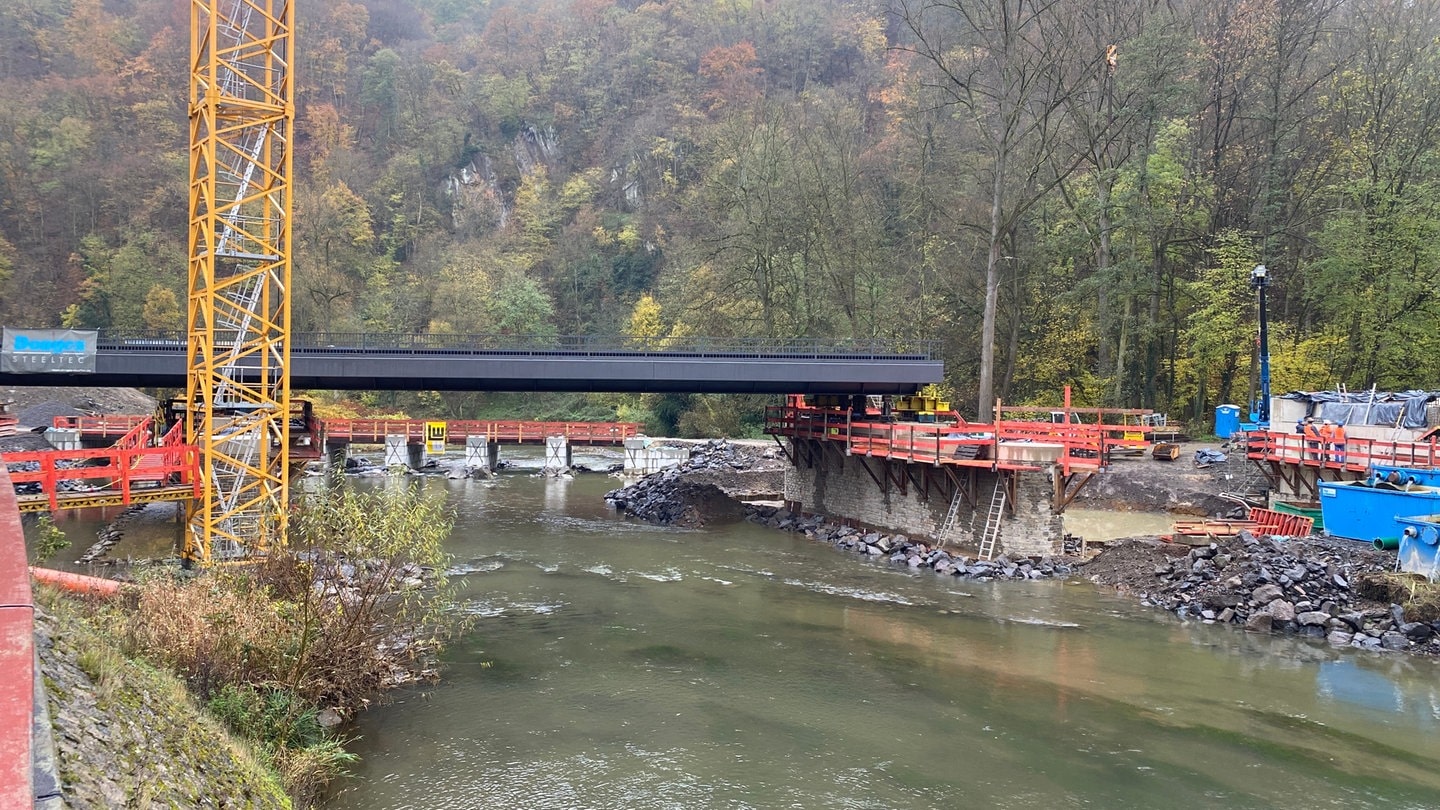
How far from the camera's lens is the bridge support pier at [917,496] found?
2230 centimetres

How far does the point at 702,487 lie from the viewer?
1280 inches

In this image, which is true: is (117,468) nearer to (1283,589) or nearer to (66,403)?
(1283,589)

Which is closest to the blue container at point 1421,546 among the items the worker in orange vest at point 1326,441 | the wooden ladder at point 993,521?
the worker in orange vest at point 1326,441

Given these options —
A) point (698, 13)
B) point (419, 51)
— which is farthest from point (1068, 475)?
point (419, 51)

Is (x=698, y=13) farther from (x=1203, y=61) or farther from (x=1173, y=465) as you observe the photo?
(x=1173, y=465)

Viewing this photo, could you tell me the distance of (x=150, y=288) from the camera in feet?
184

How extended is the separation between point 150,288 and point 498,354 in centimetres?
4278

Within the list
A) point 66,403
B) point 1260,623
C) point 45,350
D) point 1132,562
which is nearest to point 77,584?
point 45,350

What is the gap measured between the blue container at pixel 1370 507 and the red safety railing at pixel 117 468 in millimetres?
25297

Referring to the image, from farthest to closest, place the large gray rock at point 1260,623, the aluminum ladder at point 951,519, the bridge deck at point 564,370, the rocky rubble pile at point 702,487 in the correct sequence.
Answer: the rocky rubble pile at point 702,487
the bridge deck at point 564,370
the aluminum ladder at point 951,519
the large gray rock at point 1260,623

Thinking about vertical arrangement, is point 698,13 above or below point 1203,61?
above

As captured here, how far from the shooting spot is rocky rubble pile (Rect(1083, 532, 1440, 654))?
16.2 m

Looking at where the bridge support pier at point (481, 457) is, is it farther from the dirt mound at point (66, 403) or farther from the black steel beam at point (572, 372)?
the black steel beam at point (572, 372)

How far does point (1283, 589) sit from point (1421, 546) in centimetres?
246
